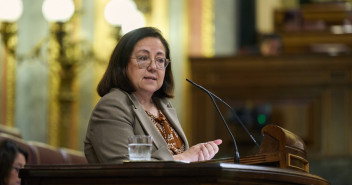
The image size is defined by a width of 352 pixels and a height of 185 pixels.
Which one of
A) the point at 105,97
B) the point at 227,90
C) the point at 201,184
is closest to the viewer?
the point at 201,184

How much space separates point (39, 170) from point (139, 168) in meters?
0.33

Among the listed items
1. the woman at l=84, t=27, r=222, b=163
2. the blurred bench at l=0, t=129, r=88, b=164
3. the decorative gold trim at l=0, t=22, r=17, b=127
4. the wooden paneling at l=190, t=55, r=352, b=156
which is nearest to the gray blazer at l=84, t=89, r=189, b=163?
the woman at l=84, t=27, r=222, b=163

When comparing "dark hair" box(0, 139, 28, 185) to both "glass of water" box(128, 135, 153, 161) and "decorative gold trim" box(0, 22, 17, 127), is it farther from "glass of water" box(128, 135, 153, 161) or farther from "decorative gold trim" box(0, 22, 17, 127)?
"decorative gold trim" box(0, 22, 17, 127)

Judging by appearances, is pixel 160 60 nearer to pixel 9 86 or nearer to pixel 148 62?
pixel 148 62

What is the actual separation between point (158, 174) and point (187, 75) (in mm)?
5341

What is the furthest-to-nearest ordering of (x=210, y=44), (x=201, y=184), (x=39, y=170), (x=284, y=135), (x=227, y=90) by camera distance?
(x=210, y=44) → (x=227, y=90) → (x=284, y=135) → (x=39, y=170) → (x=201, y=184)

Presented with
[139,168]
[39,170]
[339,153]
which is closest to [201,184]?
[139,168]

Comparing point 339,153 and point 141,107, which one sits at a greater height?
point 141,107

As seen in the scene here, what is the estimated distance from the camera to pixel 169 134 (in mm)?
2871

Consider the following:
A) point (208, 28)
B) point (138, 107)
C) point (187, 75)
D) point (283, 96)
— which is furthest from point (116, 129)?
point (208, 28)

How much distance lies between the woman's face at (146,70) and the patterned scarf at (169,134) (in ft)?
0.36

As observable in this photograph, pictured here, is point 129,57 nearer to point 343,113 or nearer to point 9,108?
point 343,113

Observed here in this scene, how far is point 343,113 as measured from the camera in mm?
6656

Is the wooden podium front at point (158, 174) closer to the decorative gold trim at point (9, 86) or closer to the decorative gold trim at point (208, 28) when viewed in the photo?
the decorative gold trim at point (9, 86)
